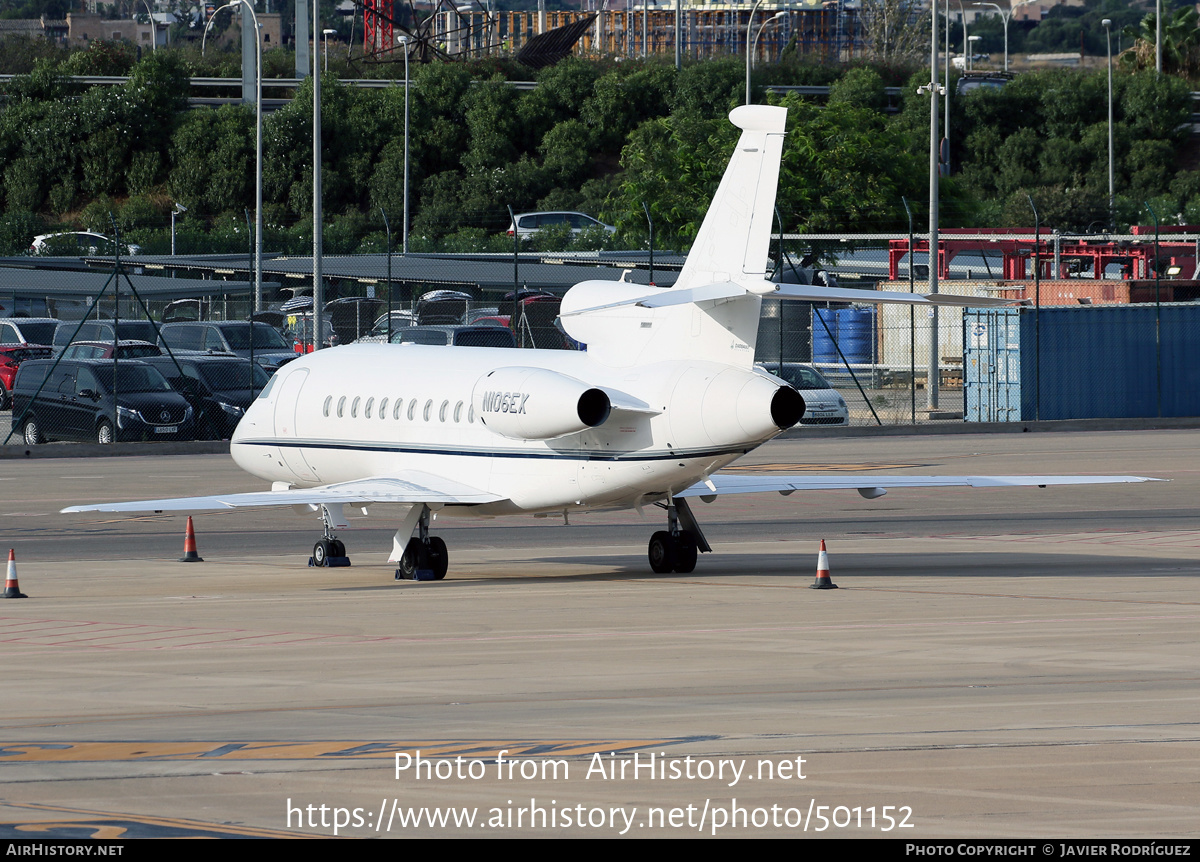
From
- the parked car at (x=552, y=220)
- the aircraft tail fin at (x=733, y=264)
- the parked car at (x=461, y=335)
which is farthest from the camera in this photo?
the parked car at (x=552, y=220)

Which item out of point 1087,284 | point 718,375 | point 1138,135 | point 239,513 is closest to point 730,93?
point 1138,135

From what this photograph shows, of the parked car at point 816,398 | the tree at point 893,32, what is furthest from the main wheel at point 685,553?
the tree at point 893,32

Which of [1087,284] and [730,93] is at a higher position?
[730,93]

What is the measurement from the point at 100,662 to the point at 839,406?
107 feet

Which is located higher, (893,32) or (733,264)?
(893,32)

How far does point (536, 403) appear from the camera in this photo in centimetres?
2081

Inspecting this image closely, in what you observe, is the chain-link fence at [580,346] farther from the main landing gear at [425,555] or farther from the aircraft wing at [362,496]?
the main landing gear at [425,555]

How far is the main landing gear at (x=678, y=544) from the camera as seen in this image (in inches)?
888

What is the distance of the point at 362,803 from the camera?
1007 centimetres

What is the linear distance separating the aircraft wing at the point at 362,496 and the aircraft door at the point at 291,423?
8.23ft

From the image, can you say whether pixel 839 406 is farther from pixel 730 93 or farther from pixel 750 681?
pixel 730 93

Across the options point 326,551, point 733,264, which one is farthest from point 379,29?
point 733,264

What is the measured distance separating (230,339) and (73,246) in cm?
2434

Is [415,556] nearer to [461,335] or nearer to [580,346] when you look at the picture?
[461,335]
